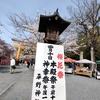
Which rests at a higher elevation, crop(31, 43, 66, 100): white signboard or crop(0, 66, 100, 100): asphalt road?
crop(31, 43, 66, 100): white signboard

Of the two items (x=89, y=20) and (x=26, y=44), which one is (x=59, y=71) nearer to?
(x=26, y=44)

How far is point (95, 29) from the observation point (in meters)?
20.4

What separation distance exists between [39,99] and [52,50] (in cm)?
164

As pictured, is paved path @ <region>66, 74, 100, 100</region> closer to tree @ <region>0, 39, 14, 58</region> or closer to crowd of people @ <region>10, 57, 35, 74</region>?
crowd of people @ <region>10, 57, 35, 74</region>

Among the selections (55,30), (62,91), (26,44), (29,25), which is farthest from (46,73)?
(26,44)

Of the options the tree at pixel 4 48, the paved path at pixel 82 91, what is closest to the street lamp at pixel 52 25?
the paved path at pixel 82 91

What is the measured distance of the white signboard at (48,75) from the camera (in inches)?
175

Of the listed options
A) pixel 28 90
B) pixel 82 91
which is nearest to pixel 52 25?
pixel 28 90

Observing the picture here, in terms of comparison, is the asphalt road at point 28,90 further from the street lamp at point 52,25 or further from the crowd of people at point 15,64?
the crowd of people at point 15,64

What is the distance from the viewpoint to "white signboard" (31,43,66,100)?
14.6ft

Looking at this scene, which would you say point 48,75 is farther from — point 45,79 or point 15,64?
point 15,64

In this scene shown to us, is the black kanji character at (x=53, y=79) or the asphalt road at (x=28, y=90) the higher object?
the black kanji character at (x=53, y=79)

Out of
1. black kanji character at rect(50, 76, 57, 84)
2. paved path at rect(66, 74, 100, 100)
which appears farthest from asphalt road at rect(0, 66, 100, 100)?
black kanji character at rect(50, 76, 57, 84)

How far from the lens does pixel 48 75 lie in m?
4.60
